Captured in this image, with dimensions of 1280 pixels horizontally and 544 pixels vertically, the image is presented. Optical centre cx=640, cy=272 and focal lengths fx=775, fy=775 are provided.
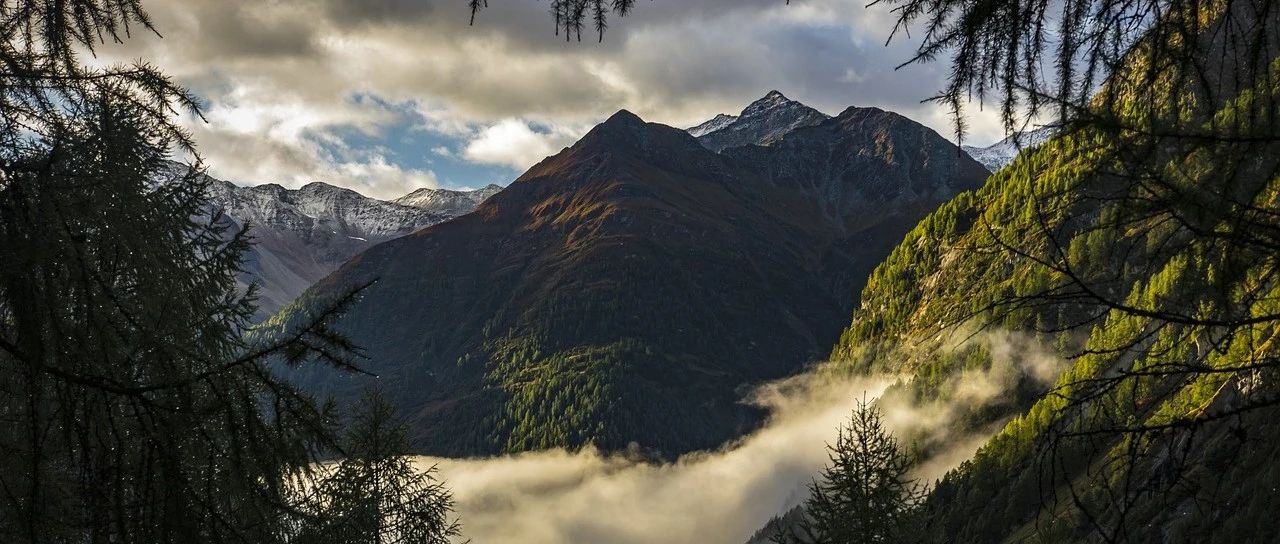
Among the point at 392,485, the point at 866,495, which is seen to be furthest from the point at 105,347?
the point at 866,495

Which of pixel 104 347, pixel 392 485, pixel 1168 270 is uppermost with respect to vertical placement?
pixel 392 485

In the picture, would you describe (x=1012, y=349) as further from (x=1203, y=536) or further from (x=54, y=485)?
(x=54, y=485)

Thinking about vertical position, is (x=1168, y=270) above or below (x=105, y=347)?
below

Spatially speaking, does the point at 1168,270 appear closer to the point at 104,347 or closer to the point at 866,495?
the point at 104,347

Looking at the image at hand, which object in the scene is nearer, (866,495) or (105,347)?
(105,347)

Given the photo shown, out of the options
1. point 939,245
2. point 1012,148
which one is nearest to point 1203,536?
point 1012,148

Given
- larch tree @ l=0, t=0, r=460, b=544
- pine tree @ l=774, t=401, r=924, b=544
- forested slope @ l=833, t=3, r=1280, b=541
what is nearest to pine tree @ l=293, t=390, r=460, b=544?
pine tree @ l=774, t=401, r=924, b=544

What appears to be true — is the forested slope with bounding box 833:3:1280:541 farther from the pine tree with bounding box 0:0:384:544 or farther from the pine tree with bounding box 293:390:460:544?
the pine tree with bounding box 293:390:460:544

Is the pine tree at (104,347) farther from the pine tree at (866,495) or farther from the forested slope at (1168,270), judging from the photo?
the pine tree at (866,495)

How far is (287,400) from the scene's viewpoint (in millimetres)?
3195

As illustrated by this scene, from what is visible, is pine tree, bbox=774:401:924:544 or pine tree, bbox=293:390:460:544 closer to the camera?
pine tree, bbox=293:390:460:544

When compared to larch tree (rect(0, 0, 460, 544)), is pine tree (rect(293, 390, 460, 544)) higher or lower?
higher

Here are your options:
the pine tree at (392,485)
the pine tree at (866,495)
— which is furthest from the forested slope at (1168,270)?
the pine tree at (866,495)

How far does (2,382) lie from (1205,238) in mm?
4840
